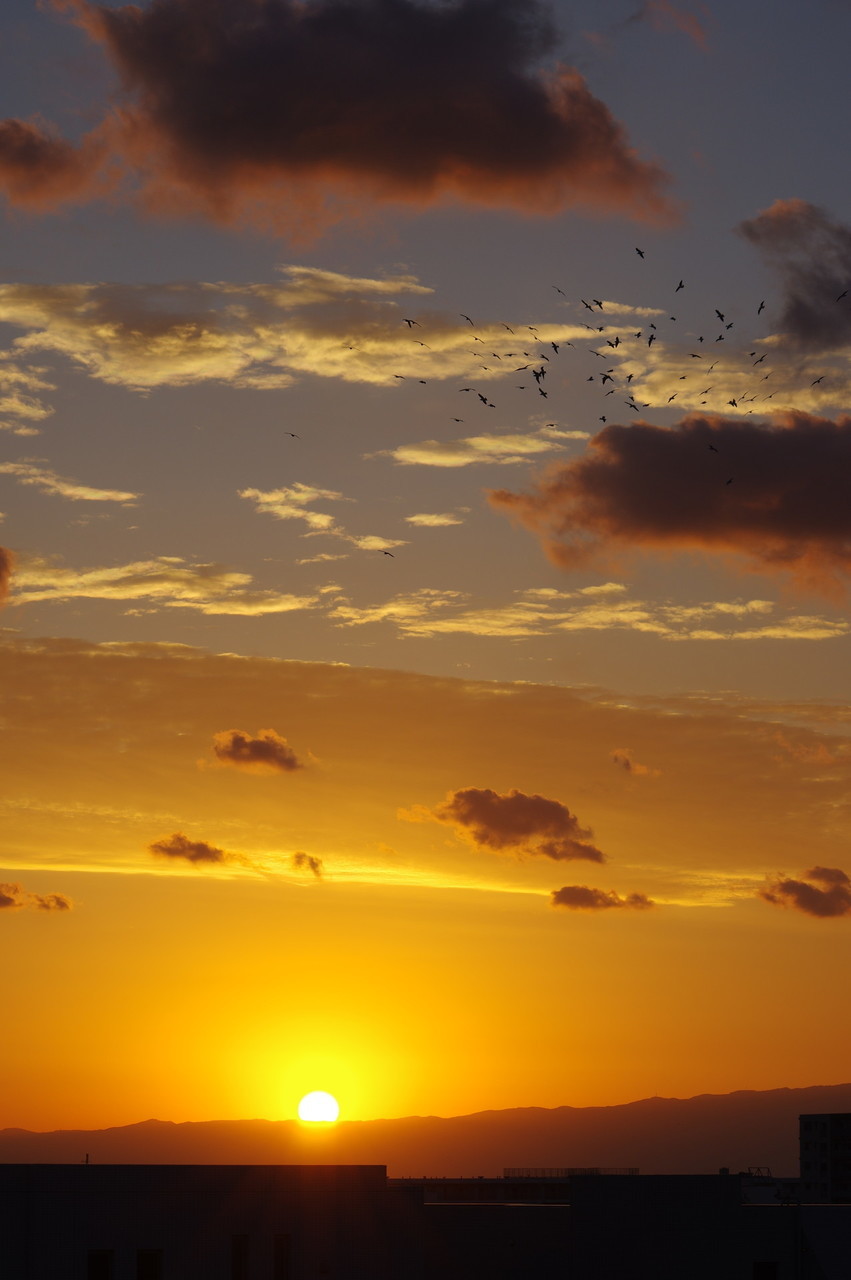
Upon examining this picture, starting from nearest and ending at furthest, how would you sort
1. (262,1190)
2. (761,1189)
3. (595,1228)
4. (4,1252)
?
(4,1252) < (262,1190) < (595,1228) < (761,1189)

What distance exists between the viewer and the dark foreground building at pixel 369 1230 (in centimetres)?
8425

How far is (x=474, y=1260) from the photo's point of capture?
103 m

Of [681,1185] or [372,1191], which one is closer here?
[372,1191]

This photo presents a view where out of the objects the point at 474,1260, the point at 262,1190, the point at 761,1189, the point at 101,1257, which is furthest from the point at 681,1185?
the point at 761,1189

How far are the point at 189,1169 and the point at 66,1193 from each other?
7.02 metres

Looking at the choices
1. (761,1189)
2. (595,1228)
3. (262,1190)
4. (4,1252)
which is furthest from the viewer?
(761,1189)

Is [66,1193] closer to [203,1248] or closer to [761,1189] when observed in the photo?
[203,1248]

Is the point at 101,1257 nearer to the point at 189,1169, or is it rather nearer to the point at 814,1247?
the point at 189,1169

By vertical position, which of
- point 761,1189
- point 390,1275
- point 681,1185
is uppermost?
point 761,1189

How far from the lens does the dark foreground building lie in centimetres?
A: 8425

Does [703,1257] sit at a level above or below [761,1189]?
below

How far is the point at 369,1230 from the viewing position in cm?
9038

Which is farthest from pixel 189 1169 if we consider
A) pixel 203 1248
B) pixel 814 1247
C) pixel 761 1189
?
pixel 761 1189

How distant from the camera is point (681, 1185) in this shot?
104 metres
